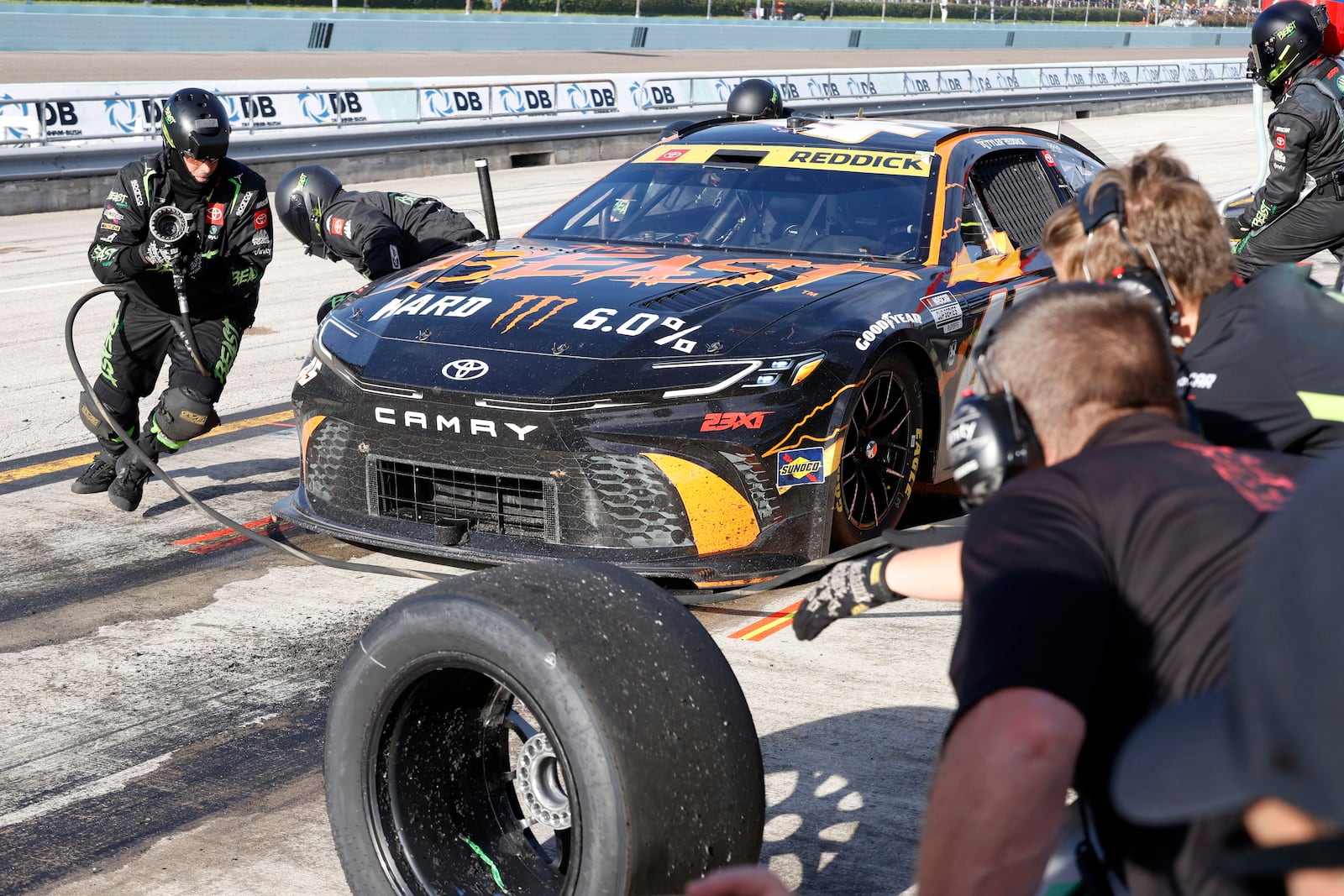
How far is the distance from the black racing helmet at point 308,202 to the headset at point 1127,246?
4925 mm

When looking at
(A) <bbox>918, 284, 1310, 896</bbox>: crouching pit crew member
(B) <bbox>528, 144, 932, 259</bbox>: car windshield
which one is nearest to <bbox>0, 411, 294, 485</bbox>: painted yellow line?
(B) <bbox>528, 144, 932, 259</bbox>: car windshield

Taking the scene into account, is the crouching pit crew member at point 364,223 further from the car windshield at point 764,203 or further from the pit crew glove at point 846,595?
the pit crew glove at point 846,595

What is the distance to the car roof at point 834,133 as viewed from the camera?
6.72 meters

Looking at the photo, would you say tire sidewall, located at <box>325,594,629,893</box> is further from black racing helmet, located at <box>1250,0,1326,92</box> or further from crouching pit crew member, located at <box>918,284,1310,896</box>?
black racing helmet, located at <box>1250,0,1326,92</box>

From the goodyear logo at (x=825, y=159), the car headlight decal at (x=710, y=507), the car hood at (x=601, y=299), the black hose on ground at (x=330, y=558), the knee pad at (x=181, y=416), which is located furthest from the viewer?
the goodyear logo at (x=825, y=159)

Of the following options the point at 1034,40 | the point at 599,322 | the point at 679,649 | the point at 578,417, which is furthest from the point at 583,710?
the point at 1034,40

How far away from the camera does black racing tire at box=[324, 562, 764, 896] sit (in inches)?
102

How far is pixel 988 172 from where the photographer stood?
6.76 metres

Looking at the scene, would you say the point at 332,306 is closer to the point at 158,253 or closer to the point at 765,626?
the point at 158,253

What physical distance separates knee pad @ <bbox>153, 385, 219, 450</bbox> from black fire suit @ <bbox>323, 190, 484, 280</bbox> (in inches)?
40.3

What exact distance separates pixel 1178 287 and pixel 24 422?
652cm

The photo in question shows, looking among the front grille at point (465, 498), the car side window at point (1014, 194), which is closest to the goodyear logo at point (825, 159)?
the car side window at point (1014, 194)

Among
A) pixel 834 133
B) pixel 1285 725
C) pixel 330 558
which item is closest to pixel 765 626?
pixel 330 558

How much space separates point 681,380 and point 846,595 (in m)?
2.48
